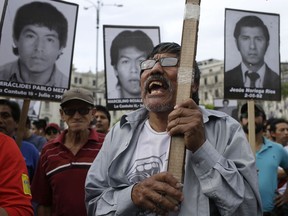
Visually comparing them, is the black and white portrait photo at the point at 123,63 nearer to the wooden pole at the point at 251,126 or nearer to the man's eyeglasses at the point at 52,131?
the wooden pole at the point at 251,126

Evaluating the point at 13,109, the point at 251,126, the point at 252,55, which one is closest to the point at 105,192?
the point at 13,109

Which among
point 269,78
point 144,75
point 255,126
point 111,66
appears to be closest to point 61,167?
point 144,75

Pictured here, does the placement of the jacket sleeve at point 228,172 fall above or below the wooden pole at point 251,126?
below

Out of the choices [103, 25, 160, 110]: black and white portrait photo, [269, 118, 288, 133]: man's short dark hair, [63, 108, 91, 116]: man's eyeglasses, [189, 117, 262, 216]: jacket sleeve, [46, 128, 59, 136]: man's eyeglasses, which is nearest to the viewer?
[189, 117, 262, 216]: jacket sleeve

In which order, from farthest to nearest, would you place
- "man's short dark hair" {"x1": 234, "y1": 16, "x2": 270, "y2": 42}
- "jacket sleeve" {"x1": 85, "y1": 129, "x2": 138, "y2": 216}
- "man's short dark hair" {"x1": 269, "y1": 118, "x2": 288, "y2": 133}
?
"man's short dark hair" {"x1": 269, "y1": 118, "x2": 288, "y2": 133} < "man's short dark hair" {"x1": 234, "y1": 16, "x2": 270, "y2": 42} < "jacket sleeve" {"x1": 85, "y1": 129, "x2": 138, "y2": 216}

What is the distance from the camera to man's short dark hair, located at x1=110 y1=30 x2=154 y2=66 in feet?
19.7

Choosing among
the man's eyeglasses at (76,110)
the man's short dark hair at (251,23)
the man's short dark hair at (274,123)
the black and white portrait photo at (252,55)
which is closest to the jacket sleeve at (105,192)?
the man's eyeglasses at (76,110)

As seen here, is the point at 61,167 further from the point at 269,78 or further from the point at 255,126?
the point at 269,78

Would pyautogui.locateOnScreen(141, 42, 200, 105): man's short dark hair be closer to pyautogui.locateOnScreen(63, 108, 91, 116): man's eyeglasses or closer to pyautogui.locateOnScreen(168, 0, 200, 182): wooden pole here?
pyautogui.locateOnScreen(168, 0, 200, 182): wooden pole

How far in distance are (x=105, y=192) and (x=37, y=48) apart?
290cm

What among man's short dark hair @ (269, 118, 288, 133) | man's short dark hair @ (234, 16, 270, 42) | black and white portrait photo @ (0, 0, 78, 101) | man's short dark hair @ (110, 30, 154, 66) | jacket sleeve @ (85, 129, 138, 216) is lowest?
jacket sleeve @ (85, 129, 138, 216)

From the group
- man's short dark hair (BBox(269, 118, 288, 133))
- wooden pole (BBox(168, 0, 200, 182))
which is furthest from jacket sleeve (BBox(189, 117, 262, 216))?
man's short dark hair (BBox(269, 118, 288, 133))

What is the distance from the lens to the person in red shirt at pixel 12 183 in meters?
1.92

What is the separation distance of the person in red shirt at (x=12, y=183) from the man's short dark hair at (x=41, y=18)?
263 centimetres
